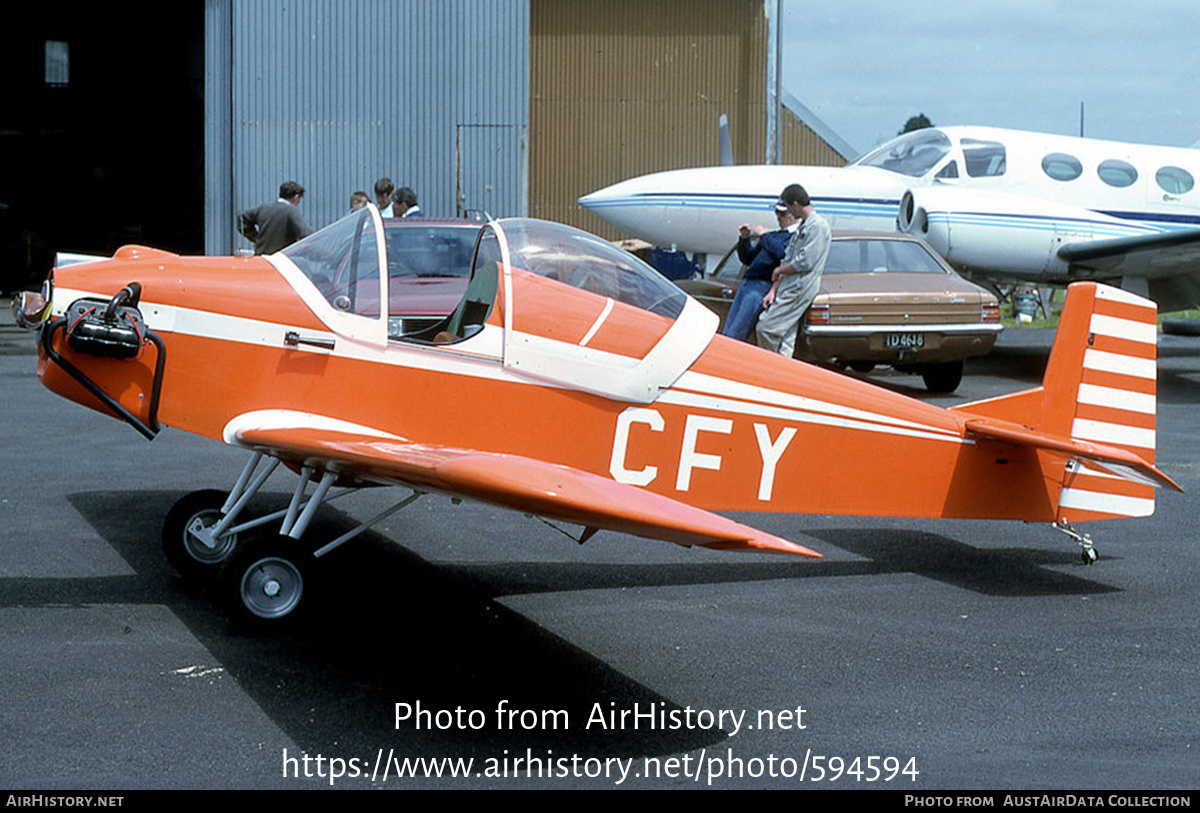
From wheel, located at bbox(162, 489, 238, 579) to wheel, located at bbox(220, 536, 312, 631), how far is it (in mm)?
705

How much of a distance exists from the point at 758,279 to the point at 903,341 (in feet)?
4.97

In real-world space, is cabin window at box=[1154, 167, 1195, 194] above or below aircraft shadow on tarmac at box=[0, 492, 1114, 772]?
above

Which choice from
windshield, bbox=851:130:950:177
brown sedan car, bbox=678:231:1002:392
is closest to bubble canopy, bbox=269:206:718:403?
brown sedan car, bbox=678:231:1002:392

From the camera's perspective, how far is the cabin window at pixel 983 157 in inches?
614

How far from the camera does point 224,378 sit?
484cm

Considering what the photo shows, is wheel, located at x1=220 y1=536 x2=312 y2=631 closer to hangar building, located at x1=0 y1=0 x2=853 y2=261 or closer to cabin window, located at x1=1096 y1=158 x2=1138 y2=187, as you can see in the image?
cabin window, located at x1=1096 y1=158 x2=1138 y2=187

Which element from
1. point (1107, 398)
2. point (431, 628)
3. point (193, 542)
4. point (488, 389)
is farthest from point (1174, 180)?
point (193, 542)

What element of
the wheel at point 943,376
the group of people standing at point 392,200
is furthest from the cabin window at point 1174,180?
the group of people standing at point 392,200

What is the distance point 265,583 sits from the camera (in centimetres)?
479

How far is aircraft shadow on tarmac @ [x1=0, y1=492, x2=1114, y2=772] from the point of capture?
395cm

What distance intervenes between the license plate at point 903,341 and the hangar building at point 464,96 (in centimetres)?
1058

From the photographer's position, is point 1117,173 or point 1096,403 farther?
point 1117,173

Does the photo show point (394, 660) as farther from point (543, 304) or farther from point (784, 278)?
point (784, 278)

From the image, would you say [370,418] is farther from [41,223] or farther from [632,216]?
[41,223]
